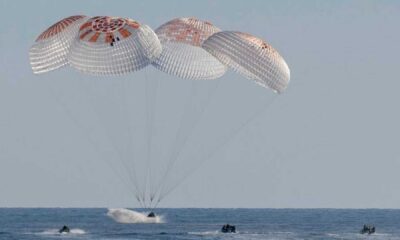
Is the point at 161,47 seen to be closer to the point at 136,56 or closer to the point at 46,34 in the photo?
the point at 136,56

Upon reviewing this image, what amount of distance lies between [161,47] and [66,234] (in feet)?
104

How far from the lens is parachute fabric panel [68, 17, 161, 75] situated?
48.3m

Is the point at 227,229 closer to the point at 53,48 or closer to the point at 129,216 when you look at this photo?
the point at 129,216

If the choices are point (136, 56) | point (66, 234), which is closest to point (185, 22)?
point (136, 56)

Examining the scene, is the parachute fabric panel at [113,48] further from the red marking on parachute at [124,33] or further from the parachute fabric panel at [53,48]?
the parachute fabric panel at [53,48]

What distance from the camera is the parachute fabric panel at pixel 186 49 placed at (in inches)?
2000

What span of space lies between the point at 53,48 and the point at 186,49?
19.4 feet

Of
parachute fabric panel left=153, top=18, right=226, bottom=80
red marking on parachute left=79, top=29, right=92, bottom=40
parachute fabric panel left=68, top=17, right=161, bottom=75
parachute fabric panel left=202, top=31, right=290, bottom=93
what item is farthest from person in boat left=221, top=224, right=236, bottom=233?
red marking on parachute left=79, top=29, right=92, bottom=40

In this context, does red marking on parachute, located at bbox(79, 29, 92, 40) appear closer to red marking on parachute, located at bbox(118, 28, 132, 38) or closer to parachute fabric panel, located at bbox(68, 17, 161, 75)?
parachute fabric panel, located at bbox(68, 17, 161, 75)

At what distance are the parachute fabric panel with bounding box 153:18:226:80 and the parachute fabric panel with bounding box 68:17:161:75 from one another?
67.5 inches

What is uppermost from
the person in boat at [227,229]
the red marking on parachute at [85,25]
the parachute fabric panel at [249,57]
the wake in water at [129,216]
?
the red marking on parachute at [85,25]

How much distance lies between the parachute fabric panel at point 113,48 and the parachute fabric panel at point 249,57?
97.6 inches

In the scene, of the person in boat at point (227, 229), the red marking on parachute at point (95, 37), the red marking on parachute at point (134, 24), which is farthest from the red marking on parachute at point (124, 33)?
the person in boat at point (227, 229)

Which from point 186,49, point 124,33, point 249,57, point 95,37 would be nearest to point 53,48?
point 95,37
